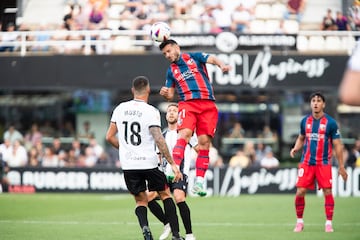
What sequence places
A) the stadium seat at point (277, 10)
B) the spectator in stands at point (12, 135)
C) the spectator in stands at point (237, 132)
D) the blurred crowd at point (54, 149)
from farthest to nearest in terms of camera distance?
1. the spectator in stands at point (237, 132)
2. the spectator in stands at point (12, 135)
3. the stadium seat at point (277, 10)
4. the blurred crowd at point (54, 149)

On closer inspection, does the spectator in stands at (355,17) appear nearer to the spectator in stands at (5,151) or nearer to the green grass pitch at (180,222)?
the green grass pitch at (180,222)

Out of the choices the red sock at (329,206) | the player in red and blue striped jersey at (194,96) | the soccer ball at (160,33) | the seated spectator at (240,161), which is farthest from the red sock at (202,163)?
the seated spectator at (240,161)

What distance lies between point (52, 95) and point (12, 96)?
65.4 inches

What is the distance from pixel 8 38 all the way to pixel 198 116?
18.2 meters

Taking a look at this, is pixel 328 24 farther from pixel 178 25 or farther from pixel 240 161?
pixel 240 161

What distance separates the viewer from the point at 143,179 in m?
11.1

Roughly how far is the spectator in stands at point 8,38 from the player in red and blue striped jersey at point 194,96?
17.6 m

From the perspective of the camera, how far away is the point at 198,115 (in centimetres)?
1201

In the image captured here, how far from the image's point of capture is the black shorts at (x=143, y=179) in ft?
35.9

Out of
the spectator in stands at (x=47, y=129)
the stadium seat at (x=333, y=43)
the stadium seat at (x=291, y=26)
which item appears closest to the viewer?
the stadium seat at (x=333, y=43)

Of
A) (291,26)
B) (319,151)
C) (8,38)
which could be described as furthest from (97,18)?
(319,151)

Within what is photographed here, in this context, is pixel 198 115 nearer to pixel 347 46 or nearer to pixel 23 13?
pixel 347 46

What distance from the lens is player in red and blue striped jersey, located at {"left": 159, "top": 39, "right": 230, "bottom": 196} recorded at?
11883mm

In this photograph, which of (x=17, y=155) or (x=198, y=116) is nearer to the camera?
(x=198, y=116)
